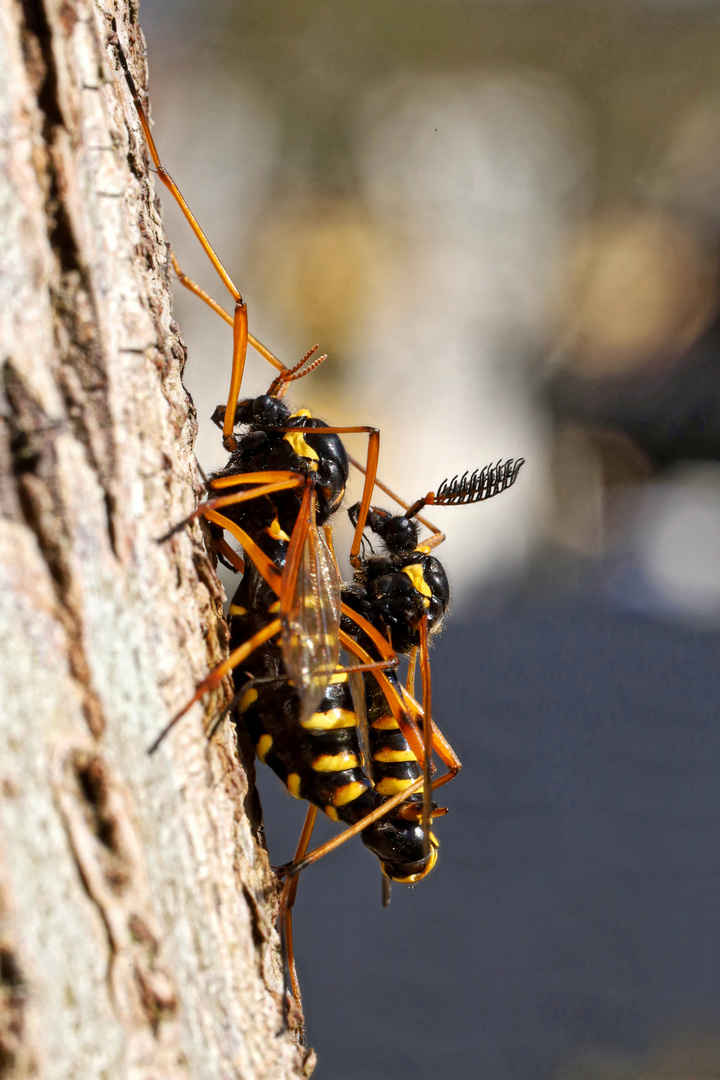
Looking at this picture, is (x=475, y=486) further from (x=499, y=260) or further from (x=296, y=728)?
(x=499, y=260)

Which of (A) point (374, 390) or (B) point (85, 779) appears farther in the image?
(A) point (374, 390)

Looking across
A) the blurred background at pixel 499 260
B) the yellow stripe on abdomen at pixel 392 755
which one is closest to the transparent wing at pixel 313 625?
the yellow stripe on abdomen at pixel 392 755

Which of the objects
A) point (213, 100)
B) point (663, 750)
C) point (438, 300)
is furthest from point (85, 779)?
point (213, 100)

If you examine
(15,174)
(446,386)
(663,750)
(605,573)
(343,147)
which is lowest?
(663,750)

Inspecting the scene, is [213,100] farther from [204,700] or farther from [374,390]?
[204,700]

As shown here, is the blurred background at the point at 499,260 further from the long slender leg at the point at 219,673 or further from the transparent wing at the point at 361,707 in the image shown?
the long slender leg at the point at 219,673

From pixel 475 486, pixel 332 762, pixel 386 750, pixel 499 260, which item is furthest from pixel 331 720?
pixel 499 260
